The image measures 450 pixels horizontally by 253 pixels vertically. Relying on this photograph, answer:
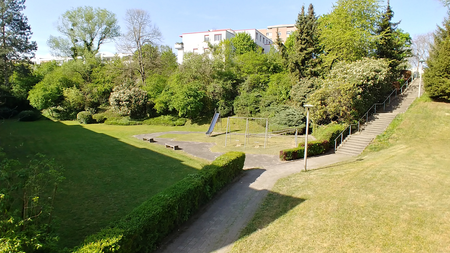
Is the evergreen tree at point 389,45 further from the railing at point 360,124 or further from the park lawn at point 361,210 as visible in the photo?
the park lawn at point 361,210

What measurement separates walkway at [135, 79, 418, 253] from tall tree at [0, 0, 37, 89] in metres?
39.1

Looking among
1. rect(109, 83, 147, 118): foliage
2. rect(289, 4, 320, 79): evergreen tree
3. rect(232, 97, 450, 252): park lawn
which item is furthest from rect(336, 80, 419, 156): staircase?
rect(109, 83, 147, 118): foliage

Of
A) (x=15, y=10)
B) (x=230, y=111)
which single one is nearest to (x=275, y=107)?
(x=230, y=111)

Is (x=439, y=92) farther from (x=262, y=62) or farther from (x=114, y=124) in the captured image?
(x=114, y=124)

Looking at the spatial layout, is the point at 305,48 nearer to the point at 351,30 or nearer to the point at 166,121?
the point at 351,30

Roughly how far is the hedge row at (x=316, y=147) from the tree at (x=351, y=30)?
11.6 m

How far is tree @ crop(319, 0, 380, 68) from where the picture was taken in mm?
25969

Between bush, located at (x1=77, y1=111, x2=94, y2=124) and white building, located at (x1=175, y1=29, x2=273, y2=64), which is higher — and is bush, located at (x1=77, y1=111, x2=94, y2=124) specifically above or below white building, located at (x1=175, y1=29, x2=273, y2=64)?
below

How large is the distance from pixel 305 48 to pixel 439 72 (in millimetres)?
12168

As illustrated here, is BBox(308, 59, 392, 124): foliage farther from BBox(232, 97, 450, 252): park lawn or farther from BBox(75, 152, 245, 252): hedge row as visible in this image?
BBox(75, 152, 245, 252): hedge row

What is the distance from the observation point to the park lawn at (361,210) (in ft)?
19.8

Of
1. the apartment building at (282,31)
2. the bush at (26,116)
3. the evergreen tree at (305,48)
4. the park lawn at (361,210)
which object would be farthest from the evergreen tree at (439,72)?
the apartment building at (282,31)

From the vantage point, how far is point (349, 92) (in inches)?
813

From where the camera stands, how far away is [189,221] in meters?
7.75
